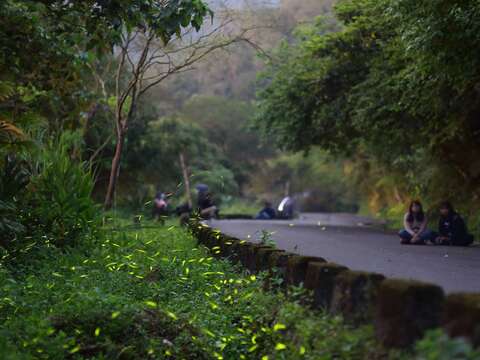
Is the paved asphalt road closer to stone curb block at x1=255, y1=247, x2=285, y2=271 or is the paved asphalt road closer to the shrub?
stone curb block at x1=255, y1=247, x2=285, y2=271

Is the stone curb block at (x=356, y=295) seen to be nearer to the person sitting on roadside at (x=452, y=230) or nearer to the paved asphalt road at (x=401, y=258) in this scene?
the paved asphalt road at (x=401, y=258)

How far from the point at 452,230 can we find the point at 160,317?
10883 mm

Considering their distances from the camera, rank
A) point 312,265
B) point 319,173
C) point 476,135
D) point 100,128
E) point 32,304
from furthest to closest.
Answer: point 319,173 < point 100,128 < point 476,135 < point 32,304 < point 312,265

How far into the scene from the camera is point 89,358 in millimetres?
7598

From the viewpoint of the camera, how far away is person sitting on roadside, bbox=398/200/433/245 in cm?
1788

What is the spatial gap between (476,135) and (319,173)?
4862cm

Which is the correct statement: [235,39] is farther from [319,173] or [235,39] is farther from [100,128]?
[319,173]

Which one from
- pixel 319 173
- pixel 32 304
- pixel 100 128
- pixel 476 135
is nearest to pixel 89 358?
pixel 32 304

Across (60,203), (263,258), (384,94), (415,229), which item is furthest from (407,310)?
(384,94)

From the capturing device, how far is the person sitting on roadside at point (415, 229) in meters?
17.9

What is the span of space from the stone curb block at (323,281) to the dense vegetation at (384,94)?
891 centimetres

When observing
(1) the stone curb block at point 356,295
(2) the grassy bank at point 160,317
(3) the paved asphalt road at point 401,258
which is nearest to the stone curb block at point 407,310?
(2) the grassy bank at point 160,317

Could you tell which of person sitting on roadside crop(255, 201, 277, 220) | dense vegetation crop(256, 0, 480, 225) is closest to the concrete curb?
dense vegetation crop(256, 0, 480, 225)

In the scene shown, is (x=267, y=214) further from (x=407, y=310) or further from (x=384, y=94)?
(x=407, y=310)
